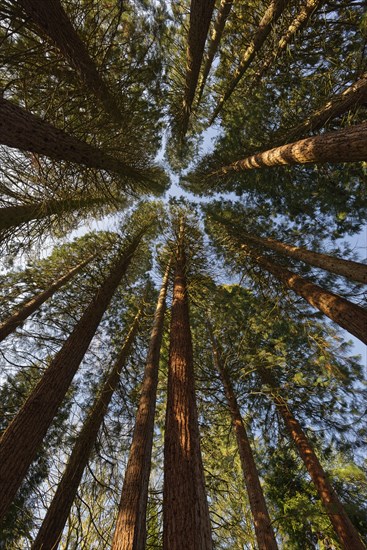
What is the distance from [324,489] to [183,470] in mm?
5032

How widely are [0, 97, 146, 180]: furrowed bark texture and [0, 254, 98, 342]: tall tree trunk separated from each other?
163 inches

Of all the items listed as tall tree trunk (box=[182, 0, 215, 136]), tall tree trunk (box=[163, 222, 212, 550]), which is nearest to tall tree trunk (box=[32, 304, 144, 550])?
tall tree trunk (box=[163, 222, 212, 550])

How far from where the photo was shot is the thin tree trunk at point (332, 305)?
461 cm

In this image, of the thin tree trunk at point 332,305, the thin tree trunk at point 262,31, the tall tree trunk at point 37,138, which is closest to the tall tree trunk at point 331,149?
the thin tree trunk at point 332,305

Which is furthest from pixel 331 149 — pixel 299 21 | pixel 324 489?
pixel 324 489

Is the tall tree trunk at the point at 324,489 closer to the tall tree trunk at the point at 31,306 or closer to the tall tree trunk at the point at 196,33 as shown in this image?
the tall tree trunk at the point at 31,306

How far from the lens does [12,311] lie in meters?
7.76

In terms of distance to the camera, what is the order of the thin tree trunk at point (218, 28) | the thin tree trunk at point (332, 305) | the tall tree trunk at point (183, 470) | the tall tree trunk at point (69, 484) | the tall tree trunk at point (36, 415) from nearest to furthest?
the tall tree trunk at point (183, 470)
the tall tree trunk at point (36, 415)
the tall tree trunk at point (69, 484)
the thin tree trunk at point (332, 305)
the thin tree trunk at point (218, 28)

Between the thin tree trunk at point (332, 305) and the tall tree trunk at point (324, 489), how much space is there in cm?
209

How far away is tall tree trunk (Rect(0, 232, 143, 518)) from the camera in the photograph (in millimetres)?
3480

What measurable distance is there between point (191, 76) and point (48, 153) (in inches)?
226

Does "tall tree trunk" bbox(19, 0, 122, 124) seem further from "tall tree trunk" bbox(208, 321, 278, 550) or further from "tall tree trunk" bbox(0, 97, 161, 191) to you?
"tall tree trunk" bbox(208, 321, 278, 550)

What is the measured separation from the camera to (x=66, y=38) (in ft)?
13.7

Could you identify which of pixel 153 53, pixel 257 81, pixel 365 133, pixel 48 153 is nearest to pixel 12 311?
pixel 48 153
